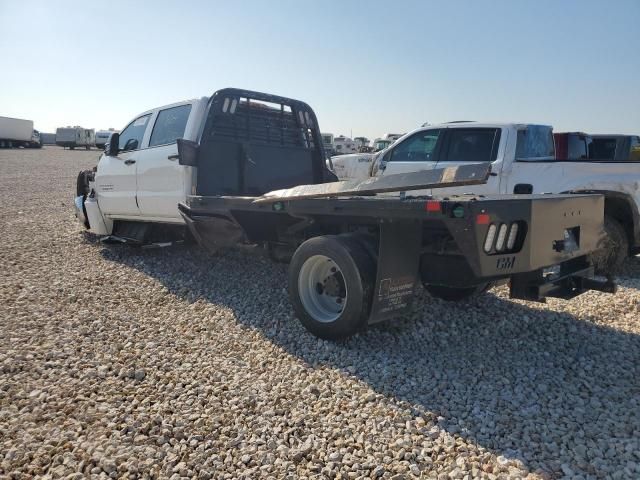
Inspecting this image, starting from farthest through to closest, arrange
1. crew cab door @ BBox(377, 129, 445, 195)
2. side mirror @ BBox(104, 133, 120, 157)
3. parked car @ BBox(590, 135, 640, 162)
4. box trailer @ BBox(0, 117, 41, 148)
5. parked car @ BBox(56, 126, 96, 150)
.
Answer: parked car @ BBox(56, 126, 96, 150), box trailer @ BBox(0, 117, 41, 148), parked car @ BBox(590, 135, 640, 162), crew cab door @ BBox(377, 129, 445, 195), side mirror @ BBox(104, 133, 120, 157)

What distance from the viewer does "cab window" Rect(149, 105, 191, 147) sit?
251 inches

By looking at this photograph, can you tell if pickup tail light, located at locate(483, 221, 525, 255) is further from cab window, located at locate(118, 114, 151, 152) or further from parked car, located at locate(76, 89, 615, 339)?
cab window, located at locate(118, 114, 151, 152)

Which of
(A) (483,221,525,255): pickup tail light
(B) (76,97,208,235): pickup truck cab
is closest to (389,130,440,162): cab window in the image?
(B) (76,97,208,235): pickup truck cab

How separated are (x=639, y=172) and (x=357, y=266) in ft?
13.6

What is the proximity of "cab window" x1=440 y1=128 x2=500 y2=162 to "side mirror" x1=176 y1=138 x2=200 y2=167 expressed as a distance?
3.73m

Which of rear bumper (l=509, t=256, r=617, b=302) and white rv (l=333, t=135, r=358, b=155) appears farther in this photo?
white rv (l=333, t=135, r=358, b=155)

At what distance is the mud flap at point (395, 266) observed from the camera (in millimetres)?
3758

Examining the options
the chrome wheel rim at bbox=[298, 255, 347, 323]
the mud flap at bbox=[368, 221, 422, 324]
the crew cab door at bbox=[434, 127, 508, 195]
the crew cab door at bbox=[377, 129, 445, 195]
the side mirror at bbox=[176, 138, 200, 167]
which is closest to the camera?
the mud flap at bbox=[368, 221, 422, 324]

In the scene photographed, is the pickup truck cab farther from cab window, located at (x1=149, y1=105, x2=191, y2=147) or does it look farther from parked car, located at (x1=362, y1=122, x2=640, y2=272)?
parked car, located at (x1=362, y1=122, x2=640, y2=272)

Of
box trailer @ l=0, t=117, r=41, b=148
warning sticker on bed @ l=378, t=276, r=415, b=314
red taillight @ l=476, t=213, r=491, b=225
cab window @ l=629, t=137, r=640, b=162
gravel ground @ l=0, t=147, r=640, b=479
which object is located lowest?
gravel ground @ l=0, t=147, r=640, b=479

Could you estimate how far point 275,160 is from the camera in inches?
264

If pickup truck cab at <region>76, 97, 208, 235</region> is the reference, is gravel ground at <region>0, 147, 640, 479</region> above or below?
below

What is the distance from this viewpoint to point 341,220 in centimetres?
425

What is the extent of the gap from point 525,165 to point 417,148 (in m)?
1.73
